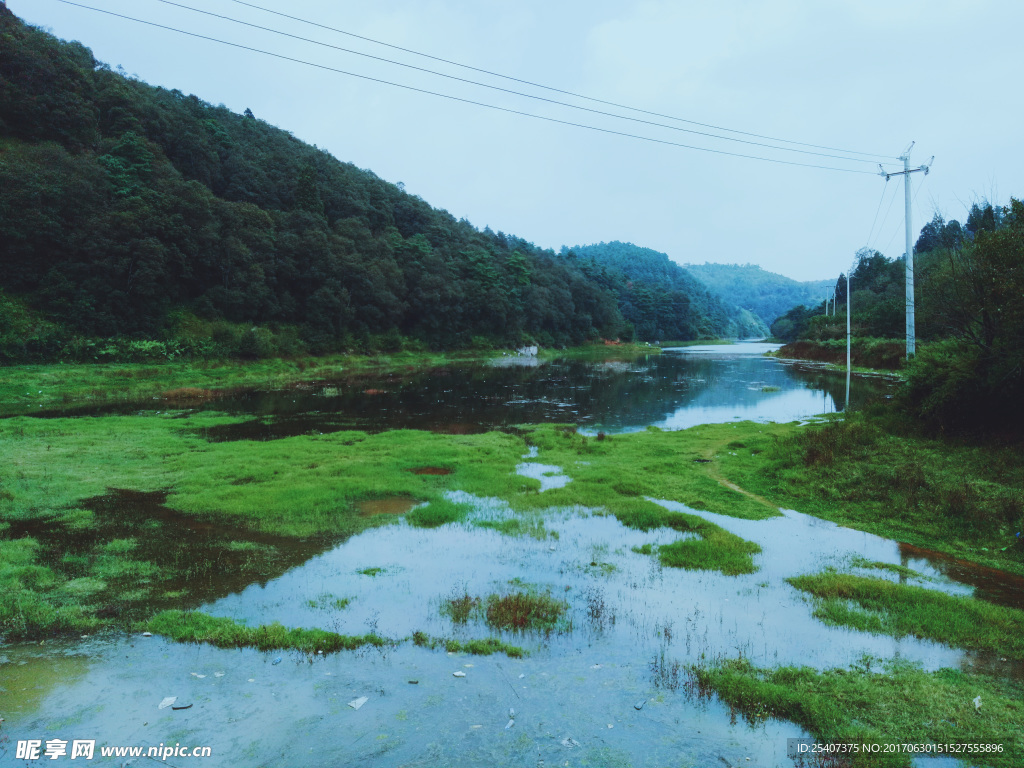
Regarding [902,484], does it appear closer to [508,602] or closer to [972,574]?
[972,574]

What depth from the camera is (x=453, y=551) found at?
11.6 m

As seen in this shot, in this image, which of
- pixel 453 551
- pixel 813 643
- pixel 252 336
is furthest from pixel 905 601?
pixel 252 336

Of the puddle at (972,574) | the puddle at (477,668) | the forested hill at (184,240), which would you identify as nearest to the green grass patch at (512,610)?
the puddle at (477,668)

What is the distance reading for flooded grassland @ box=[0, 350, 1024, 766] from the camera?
6.14 m

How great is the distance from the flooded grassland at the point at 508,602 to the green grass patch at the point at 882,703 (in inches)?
1.2

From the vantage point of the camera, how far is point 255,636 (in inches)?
312

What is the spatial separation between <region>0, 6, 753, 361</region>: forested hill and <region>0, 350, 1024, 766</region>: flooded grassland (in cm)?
3162

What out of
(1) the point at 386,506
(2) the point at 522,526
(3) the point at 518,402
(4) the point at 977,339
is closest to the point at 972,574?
(2) the point at 522,526

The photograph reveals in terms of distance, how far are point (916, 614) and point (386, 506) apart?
11.1 meters

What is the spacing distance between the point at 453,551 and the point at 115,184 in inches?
2176

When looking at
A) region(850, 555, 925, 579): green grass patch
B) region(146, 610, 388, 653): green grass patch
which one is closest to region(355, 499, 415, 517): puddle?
region(146, 610, 388, 653): green grass patch

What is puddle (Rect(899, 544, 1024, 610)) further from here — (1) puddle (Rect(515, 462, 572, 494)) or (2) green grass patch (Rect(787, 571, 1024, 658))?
(1) puddle (Rect(515, 462, 572, 494))

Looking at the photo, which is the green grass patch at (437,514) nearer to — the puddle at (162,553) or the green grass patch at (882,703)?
the puddle at (162,553)

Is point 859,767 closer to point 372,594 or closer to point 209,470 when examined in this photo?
point 372,594
